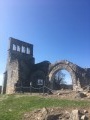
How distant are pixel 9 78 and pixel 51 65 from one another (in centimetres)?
690

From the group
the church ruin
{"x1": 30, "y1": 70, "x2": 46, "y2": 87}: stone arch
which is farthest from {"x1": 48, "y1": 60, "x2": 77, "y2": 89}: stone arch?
{"x1": 30, "y1": 70, "x2": 46, "y2": 87}: stone arch

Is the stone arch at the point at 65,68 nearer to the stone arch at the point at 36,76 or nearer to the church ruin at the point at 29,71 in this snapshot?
the church ruin at the point at 29,71

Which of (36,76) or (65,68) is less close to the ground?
(65,68)

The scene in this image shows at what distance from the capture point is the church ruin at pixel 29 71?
105 feet

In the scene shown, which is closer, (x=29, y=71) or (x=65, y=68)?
(x=65, y=68)

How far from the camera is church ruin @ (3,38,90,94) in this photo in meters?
31.9

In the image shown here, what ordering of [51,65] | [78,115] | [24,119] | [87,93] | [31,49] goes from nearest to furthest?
[78,115] → [24,119] → [87,93] → [51,65] → [31,49]

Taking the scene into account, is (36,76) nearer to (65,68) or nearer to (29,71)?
(29,71)

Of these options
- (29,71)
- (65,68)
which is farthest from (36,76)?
(65,68)

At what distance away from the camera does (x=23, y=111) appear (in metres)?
16.8

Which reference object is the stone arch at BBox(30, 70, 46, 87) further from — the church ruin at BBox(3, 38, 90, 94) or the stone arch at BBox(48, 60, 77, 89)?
the stone arch at BBox(48, 60, 77, 89)

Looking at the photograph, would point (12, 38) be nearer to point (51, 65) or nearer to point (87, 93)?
point (51, 65)

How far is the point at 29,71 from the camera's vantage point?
124 feet

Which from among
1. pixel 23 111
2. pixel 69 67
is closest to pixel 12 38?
Result: pixel 69 67
